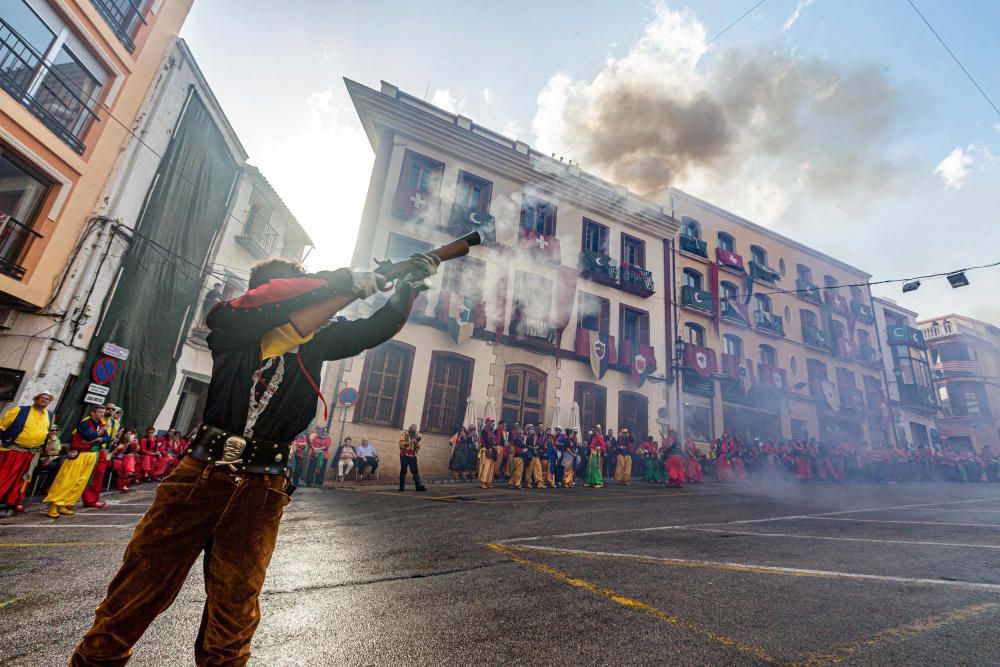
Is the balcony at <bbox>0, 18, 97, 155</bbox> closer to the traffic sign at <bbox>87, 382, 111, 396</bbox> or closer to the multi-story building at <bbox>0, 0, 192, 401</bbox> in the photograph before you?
the multi-story building at <bbox>0, 0, 192, 401</bbox>

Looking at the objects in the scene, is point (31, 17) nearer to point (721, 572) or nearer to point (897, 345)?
point (721, 572)

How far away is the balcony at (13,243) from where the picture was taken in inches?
341

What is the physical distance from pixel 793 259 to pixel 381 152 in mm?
23512

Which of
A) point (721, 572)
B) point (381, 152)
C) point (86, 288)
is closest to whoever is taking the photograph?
point (721, 572)

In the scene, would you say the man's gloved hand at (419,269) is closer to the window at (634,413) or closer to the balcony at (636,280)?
the window at (634,413)

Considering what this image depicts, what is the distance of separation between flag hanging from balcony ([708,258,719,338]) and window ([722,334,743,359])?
0.91 meters

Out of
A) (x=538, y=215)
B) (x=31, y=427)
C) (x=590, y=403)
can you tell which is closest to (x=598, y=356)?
(x=590, y=403)

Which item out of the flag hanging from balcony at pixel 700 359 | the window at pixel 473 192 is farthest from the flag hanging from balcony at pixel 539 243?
the flag hanging from balcony at pixel 700 359

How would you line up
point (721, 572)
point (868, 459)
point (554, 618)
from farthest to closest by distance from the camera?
point (868, 459) < point (721, 572) < point (554, 618)

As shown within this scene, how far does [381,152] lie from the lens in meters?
15.2

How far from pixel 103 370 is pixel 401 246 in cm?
825

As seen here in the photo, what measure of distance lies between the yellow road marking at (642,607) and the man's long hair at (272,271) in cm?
297

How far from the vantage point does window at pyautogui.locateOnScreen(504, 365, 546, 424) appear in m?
15.3

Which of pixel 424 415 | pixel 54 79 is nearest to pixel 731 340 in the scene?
pixel 424 415
